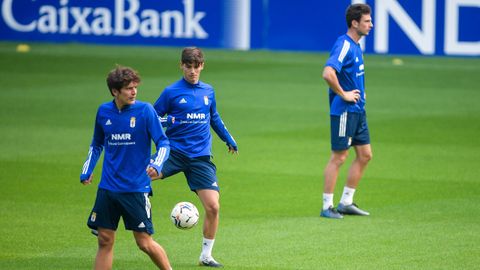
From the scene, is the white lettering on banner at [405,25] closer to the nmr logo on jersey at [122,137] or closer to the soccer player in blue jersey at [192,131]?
the soccer player in blue jersey at [192,131]

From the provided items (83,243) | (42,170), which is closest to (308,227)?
(83,243)

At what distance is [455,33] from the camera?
28688 millimetres

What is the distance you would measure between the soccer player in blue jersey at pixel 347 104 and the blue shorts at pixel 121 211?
4233 millimetres

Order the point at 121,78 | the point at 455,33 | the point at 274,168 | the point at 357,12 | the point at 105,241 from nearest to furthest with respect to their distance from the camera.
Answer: the point at 121,78 < the point at 105,241 < the point at 357,12 < the point at 274,168 < the point at 455,33

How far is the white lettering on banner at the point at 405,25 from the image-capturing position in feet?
94.7

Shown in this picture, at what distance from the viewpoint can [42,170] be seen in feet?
53.6

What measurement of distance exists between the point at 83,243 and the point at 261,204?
2.98 meters

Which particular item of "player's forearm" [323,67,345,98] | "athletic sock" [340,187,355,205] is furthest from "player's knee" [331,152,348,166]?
"player's forearm" [323,67,345,98]

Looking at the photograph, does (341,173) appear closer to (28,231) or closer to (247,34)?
(28,231)

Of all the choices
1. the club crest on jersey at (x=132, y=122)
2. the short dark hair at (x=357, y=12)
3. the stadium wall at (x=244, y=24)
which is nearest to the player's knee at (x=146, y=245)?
the club crest on jersey at (x=132, y=122)

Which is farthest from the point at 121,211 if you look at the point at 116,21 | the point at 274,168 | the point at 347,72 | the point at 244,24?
the point at 116,21

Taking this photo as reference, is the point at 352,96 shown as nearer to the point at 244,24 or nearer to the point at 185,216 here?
the point at 185,216

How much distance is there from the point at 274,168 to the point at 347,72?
349 cm

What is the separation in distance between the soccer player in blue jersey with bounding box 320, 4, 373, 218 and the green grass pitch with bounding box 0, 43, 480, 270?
35 cm
